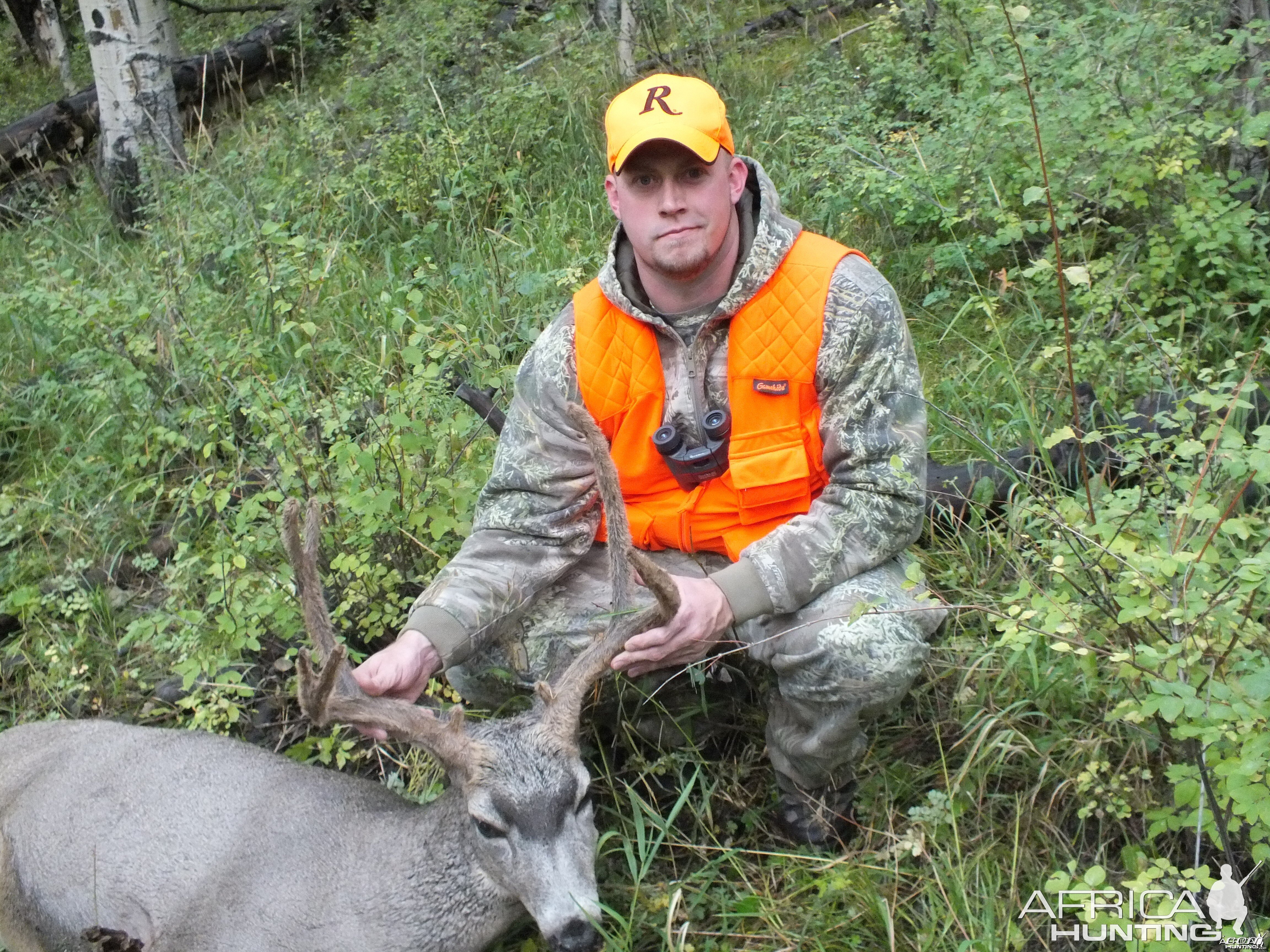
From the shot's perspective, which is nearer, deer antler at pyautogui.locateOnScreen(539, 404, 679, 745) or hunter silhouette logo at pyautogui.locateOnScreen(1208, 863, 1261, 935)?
hunter silhouette logo at pyautogui.locateOnScreen(1208, 863, 1261, 935)

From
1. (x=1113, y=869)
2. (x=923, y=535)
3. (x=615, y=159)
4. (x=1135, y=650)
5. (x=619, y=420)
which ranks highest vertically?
(x=615, y=159)

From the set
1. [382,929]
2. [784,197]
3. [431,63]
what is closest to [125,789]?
[382,929]

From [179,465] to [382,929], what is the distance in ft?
10.9

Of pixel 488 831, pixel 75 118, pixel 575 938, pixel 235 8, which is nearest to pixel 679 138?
pixel 488 831

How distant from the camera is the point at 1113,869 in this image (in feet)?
10.4

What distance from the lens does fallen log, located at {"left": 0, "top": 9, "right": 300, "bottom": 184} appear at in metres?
10.2

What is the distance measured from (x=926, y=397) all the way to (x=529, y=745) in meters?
2.43

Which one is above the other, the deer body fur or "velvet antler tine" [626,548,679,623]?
"velvet antler tine" [626,548,679,623]

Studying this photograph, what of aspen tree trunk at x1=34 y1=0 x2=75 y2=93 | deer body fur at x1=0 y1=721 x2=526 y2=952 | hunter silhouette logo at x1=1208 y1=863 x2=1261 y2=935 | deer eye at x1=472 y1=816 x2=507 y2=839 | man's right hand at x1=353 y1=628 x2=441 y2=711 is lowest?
deer body fur at x1=0 y1=721 x2=526 y2=952

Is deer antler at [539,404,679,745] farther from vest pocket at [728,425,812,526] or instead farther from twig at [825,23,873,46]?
twig at [825,23,873,46]

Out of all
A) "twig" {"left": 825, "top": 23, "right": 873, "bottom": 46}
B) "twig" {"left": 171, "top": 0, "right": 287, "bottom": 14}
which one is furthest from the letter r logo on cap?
"twig" {"left": 171, "top": 0, "right": 287, "bottom": 14}

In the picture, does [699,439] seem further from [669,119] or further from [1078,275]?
[1078,275]

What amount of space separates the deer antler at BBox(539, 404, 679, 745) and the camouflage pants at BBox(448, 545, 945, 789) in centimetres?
11

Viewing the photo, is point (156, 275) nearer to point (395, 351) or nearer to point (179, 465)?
point (179, 465)
